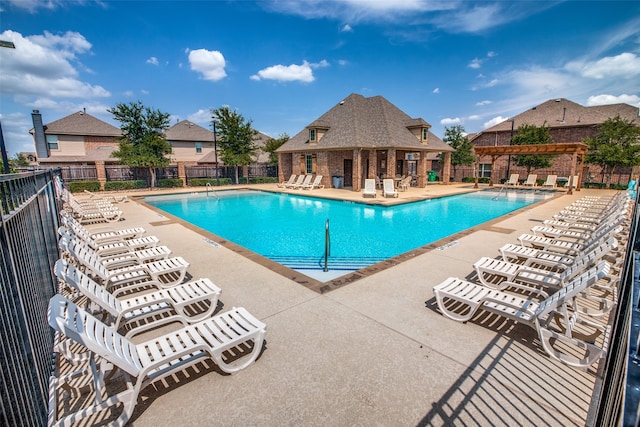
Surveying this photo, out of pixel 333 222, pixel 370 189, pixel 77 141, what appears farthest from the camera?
pixel 77 141

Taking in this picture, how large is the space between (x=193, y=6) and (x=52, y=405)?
17462 millimetres

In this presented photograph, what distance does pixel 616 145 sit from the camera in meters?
22.0

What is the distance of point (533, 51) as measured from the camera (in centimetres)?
1903

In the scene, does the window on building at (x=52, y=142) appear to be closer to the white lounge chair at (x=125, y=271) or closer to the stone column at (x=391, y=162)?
the stone column at (x=391, y=162)

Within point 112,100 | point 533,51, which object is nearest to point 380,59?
point 533,51

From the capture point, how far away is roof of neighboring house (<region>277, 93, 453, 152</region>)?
72.9ft

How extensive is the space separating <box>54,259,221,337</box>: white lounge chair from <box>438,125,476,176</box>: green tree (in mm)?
29700

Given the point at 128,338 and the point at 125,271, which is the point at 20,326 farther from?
the point at 125,271

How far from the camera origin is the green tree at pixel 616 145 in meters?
21.2

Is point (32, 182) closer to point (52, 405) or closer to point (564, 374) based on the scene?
point (52, 405)

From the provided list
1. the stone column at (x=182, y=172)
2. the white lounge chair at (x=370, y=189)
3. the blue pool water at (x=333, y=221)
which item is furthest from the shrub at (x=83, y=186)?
the white lounge chair at (x=370, y=189)

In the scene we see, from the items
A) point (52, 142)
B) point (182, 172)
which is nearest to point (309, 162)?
point (182, 172)

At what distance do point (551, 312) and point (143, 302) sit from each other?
5.28 meters

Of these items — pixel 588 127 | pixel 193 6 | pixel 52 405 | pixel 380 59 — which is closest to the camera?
pixel 52 405
